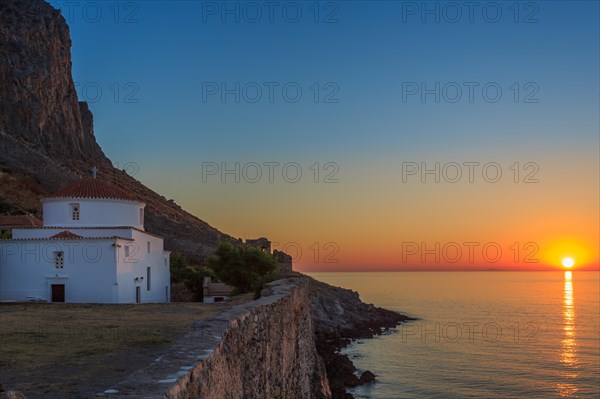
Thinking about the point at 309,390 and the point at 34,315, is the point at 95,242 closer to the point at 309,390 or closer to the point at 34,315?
the point at 34,315

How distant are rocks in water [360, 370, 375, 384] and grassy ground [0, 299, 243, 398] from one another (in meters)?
14.2

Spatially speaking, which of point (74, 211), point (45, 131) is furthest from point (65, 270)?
point (45, 131)

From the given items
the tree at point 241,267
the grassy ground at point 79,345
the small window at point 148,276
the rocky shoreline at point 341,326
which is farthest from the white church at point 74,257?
→ the rocky shoreline at point 341,326

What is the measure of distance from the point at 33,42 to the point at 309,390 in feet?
382

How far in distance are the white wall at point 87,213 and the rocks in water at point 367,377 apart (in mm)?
16203

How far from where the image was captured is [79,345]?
12.8 meters

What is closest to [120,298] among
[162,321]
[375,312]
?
[162,321]

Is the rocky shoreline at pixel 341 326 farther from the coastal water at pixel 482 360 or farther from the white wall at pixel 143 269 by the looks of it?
the white wall at pixel 143 269

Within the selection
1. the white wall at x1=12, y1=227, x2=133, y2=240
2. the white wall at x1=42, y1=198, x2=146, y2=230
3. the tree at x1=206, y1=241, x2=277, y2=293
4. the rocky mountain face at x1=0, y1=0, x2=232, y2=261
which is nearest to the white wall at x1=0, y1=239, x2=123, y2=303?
the white wall at x1=12, y1=227, x2=133, y2=240

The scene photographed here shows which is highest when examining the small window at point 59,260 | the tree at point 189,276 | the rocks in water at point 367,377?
the small window at point 59,260

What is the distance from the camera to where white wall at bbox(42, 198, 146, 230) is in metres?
34.3

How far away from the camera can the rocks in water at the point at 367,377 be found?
108 feet

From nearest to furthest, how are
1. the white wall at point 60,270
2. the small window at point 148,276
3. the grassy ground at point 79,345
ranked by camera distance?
the grassy ground at point 79,345, the white wall at point 60,270, the small window at point 148,276

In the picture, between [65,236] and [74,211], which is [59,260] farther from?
[74,211]
